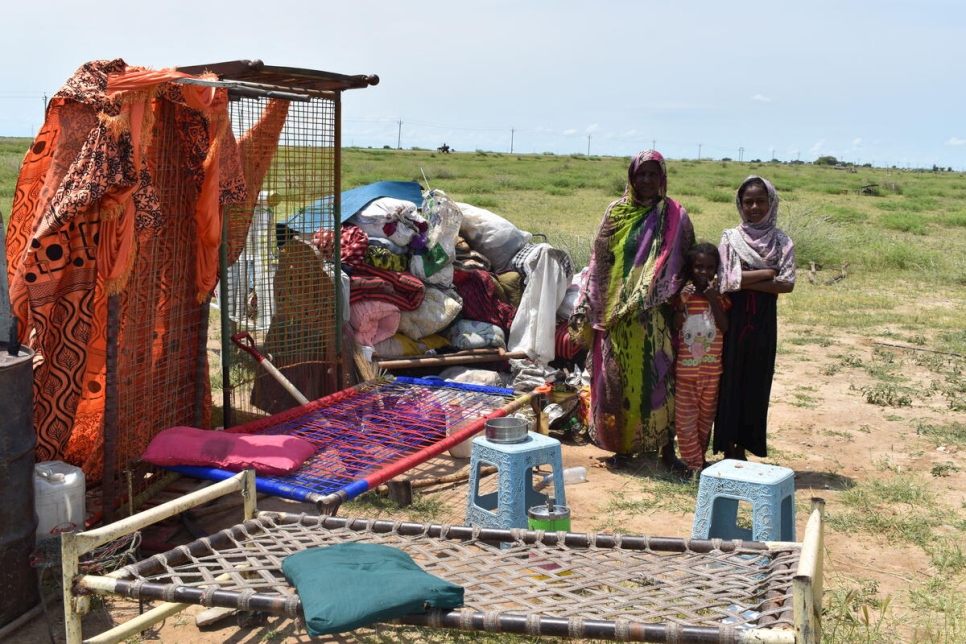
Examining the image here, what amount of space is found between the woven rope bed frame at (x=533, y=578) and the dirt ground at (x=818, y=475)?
1.68 ft

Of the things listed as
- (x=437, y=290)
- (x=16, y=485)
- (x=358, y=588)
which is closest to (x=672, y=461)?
(x=437, y=290)

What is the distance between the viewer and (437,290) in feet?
21.4

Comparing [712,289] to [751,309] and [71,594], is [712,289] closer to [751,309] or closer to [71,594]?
[751,309]

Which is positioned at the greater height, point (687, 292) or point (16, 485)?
point (687, 292)

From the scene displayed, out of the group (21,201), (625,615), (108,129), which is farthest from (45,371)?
(625,615)

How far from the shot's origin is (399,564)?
272 centimetres

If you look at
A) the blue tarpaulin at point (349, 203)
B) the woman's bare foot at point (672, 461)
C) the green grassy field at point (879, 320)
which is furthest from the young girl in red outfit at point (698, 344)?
the blue tarpaulin at point (349, 203)

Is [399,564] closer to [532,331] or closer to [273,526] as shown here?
[273,526]

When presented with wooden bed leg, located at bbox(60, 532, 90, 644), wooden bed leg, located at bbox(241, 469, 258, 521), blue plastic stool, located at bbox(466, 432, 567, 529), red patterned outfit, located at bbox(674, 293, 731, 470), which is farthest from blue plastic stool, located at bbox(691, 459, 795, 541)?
wooden bed leg, located at bbox(60, 532, 90, 644)

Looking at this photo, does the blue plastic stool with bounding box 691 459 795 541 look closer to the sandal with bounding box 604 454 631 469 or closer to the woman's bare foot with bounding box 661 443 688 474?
the woman's bare foot with bounding box 661 443 688 474

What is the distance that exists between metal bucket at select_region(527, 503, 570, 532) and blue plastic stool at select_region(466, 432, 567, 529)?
20 centimetres

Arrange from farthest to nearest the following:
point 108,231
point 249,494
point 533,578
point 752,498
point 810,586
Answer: point 108,231 → point 752,498 → point 249,494 → point 533,578 → point 810,586

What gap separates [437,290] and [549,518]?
10.2ft

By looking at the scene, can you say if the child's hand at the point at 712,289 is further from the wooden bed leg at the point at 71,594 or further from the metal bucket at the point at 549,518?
the wooden bed leg at the point at 71,594
